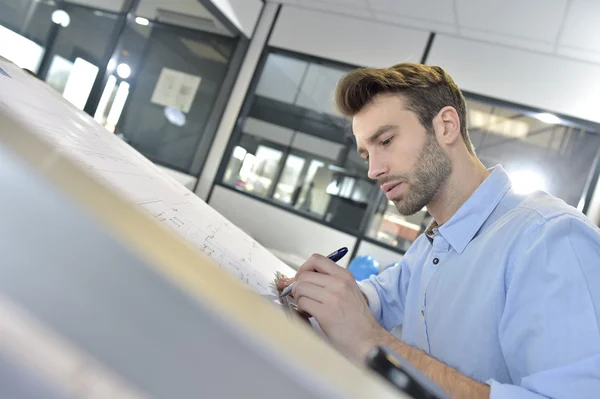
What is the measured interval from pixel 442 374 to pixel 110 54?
3.35 metres

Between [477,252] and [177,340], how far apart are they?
80cm

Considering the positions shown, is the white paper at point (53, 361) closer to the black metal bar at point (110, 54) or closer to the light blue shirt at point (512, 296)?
the light blue shirt at point (512, 296)

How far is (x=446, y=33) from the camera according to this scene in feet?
12.0

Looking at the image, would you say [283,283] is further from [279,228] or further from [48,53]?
[279,228]

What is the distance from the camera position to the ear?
115 centimetres

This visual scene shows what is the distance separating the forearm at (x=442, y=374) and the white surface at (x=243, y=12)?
12.1 feet

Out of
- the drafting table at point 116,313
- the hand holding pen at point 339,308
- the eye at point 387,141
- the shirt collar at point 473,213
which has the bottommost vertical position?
the hand holding pen at point 339,308

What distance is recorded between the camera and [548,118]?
3.45 meters

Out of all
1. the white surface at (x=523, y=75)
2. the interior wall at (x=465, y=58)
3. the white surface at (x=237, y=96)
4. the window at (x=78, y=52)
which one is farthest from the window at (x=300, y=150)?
the window at (x=78, y=52)

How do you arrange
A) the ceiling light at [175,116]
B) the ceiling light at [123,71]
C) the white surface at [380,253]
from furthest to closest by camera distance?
the ceiling light at [175,116] < the white surface at [380,253] < the ceiling light at [123,71]

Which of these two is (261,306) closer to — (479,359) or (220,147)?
(479,359)

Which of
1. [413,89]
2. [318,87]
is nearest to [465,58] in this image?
[318,87]

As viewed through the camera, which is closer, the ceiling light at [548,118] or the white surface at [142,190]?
the white surface at [142,190]

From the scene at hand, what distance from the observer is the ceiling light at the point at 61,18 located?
9.32ft
